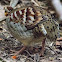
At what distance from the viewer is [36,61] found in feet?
14.1

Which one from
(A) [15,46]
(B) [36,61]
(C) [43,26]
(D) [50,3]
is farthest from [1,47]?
(D) [50,3]

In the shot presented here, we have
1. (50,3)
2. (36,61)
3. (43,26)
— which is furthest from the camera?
(50,3)

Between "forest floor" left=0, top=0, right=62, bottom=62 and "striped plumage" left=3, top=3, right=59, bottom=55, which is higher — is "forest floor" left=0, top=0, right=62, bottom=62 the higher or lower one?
the lower one

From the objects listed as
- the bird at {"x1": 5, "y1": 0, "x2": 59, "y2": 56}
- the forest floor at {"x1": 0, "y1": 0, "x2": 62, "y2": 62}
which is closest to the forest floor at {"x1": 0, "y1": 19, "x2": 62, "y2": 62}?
the forest floor at {"x1": 0, "y1": 0, "x2": 62, "y2": 62}

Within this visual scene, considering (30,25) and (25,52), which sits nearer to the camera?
(30,25)

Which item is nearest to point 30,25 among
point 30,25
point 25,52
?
point 30,25

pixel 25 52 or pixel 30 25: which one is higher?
pixel 30 25

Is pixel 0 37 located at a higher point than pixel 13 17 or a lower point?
lower

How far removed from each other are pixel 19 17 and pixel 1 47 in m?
0.95

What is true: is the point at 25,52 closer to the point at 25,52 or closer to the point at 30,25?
the point at 25,52

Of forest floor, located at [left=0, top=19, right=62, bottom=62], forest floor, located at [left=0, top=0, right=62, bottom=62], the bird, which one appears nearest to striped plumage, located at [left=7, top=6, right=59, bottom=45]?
the bird

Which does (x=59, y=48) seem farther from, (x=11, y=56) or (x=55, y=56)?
(x=11, y=56)

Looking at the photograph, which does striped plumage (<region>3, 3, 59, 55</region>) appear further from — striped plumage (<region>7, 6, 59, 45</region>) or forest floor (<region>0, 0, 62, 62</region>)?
forest floor (<region>0, 0, 62, 62</region>)

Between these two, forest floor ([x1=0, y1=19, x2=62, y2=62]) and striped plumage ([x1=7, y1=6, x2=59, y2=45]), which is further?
forest floor ([x1=0, y1=19, x2=62, y2=62])
